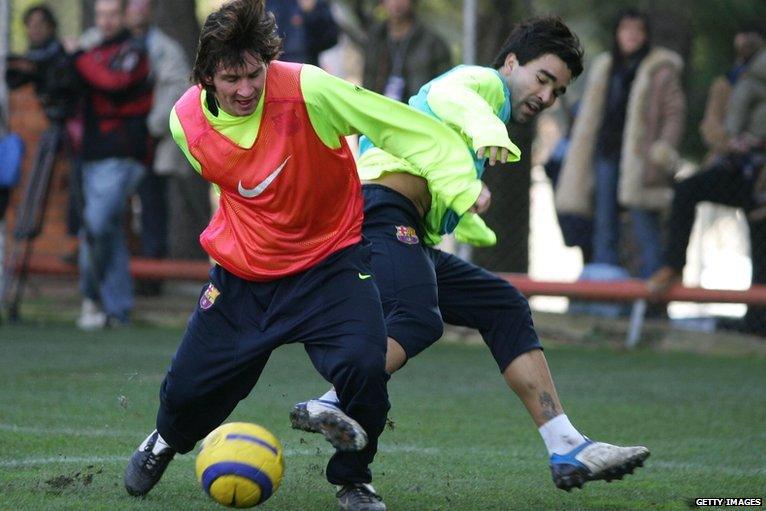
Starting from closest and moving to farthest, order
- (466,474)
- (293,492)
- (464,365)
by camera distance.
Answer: (293,492) → (466,474) → (464,365)

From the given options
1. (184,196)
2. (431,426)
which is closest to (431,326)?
(431,426)

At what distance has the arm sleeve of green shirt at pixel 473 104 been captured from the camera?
501cm

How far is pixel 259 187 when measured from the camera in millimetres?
5078

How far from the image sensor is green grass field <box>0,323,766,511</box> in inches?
218

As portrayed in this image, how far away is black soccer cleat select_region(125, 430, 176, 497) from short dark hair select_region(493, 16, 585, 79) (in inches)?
83.3

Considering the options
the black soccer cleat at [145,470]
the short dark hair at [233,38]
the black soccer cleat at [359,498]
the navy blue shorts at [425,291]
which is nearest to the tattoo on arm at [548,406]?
the navy blue shorts at [425,291]

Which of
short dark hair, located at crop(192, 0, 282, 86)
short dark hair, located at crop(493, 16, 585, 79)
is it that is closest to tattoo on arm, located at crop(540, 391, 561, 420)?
short dark hair, located at crop(493, 16, 585, 79)

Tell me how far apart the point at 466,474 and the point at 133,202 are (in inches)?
334

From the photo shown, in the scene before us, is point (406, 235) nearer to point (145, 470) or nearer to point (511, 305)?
point (511, 305)

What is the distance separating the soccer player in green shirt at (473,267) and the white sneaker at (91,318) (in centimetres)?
619

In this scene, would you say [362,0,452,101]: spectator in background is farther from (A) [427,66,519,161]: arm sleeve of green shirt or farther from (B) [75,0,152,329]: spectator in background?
(A) [427,66,519,161]: arm sleeve of green shirt

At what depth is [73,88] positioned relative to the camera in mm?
11422

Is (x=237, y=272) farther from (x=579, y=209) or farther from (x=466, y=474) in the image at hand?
(x=579, y=209)

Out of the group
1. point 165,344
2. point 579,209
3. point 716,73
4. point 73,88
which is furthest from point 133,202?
point 716,73
